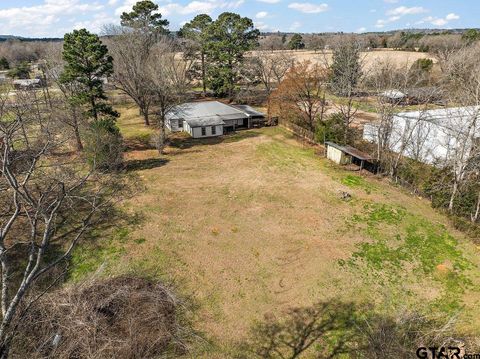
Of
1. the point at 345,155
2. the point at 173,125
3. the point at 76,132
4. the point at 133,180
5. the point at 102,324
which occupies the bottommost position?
the point at 102,324

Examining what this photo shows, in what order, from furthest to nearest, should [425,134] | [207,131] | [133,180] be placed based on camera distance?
[207,131] < [425,134] < [133,180]

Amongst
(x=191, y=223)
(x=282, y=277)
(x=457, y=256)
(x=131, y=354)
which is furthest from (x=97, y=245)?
(x=457, y=256)

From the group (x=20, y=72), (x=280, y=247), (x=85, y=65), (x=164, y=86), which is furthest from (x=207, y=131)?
(x=20, y=72)

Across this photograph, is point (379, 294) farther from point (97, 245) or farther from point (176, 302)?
point (97, 245)

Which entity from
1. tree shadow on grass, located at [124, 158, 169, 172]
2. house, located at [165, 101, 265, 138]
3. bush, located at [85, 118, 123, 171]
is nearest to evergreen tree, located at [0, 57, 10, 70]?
house, located at [165, 101, 265, 138]

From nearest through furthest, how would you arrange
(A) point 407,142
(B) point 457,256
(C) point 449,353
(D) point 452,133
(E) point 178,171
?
(C) point 449,353
(B) point 457,256
(D) point 452,133
(A) point 407,142
(E) point 178,171

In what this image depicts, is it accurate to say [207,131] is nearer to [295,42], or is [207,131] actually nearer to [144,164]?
[144,164]

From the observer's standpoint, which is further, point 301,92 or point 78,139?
point 301,92
